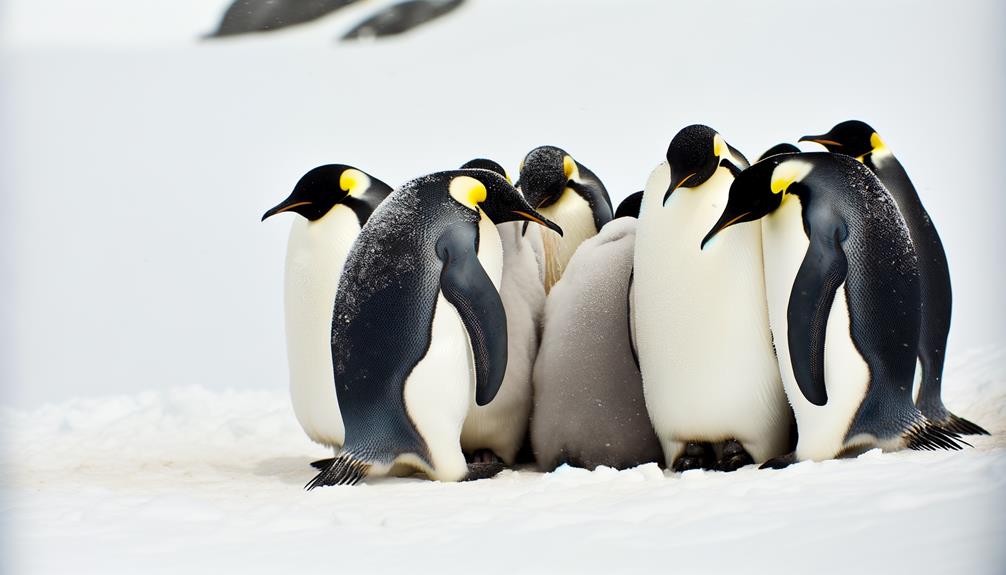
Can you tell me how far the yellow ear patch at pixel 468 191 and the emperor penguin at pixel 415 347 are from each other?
81 millimetres

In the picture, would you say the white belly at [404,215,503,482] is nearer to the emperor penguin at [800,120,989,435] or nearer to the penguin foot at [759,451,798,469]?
the penguin foot at [759,451,798,469]

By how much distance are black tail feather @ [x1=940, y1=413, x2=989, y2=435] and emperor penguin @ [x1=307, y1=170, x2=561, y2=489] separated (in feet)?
4.10

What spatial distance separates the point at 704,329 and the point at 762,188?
0.37 meters

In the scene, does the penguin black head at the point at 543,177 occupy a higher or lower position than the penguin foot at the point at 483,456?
higher

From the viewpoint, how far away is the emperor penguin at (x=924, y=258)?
9.62 ft

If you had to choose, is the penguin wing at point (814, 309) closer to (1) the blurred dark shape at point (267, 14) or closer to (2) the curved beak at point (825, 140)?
(2) the curved beak at point (825, 140)

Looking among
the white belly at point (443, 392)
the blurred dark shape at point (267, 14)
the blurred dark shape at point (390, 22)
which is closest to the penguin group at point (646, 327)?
the white belly at point (443, 392)

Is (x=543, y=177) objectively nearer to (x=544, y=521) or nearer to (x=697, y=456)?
(x=697, y=456)

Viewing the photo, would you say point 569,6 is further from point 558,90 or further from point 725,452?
point 725,452

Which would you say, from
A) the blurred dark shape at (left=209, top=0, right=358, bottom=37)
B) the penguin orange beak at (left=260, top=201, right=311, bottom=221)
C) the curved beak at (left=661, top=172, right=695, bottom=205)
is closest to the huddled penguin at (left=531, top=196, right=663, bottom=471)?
the curved beak at (left=661, top=172, right=695, bottom=205)

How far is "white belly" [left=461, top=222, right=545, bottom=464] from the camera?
2.84 m

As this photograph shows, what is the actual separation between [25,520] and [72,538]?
0.19 m

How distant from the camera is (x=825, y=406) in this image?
2.34 metres

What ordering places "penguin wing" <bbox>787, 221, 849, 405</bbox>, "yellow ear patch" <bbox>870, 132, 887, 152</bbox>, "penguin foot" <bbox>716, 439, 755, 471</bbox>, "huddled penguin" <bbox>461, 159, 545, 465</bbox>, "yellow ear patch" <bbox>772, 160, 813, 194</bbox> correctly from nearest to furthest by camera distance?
"penguin wing" <bbox>787, 221, 849, 405</bbox>, "yellow ear patch" <bbox>772, 160, 813, 194</bbox>, "penguin foot" <bbox>716, 439, 755, 471</bbox>, "huddled penguin" <bbox>461, 159, 545, 465</bbox>, "yellow ear patch" <bbox>870, 132, 887, 152</bbox>
